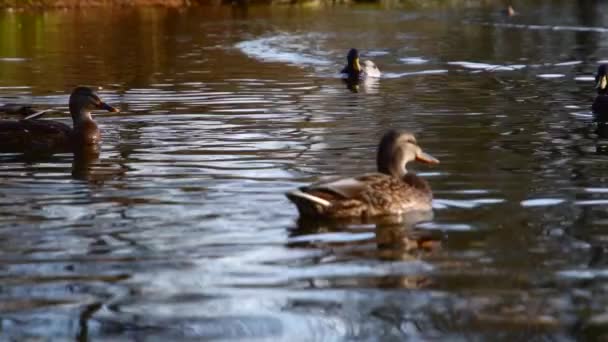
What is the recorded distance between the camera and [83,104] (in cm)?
1655

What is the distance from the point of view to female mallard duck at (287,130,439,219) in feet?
33.1

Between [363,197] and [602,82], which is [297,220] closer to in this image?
[363,197]

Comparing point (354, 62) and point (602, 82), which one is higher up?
point (602, 82)

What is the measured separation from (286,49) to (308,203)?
1036 inches

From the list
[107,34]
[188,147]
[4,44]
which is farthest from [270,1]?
[188,147]

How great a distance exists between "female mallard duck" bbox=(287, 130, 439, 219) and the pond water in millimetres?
155

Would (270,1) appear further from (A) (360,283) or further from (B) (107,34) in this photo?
(A) (360,283)

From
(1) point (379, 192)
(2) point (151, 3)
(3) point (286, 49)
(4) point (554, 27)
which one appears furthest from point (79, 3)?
(1) point (379, 192)

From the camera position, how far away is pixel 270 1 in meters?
77.8

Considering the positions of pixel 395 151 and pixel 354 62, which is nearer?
pixel 395 151

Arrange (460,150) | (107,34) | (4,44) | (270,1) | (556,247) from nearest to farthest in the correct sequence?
(556,247), (460,150), (4,44), (107,34), (270,1)

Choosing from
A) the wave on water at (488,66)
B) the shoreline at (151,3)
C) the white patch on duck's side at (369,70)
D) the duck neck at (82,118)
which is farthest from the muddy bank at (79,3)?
the duck neck at (82,118)

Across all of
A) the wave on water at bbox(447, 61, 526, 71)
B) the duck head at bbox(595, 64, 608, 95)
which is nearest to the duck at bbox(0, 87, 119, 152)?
the duck head at bbox(595, 64, 608, 95)

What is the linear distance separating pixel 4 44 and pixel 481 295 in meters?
32.9
